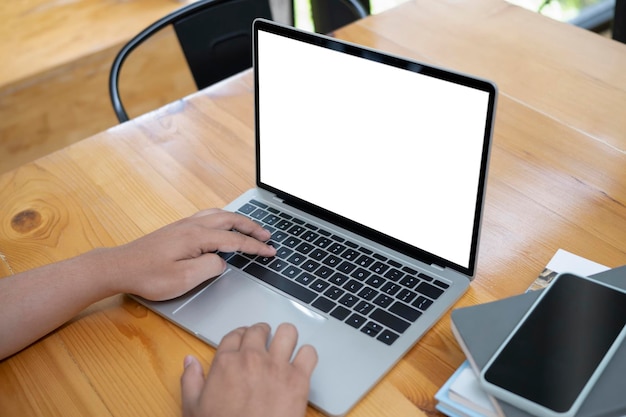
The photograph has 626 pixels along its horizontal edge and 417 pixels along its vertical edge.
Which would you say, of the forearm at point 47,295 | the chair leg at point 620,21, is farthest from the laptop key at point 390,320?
the chair leg at point 620,21

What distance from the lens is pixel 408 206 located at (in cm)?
83

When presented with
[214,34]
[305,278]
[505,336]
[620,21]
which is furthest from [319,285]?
[620,21]

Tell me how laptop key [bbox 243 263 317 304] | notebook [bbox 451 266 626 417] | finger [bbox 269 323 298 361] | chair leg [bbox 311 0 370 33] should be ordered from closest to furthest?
notebook [bbox 451 266 626 417]
finger [bbox 269 323 298 361]
laptop key [bbox 243 263 317 304]
chair leg [bbox 311 0 370 33]

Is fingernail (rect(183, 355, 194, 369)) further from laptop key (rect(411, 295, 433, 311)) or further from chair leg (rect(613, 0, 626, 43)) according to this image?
chair leg (rect(613, 0, 626, 43))

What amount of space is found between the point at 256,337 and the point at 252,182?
381 mm

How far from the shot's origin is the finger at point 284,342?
2.36ft

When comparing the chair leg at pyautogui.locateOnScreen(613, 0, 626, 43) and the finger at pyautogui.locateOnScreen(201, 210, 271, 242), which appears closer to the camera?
the finger at pyautogui.locateOnScreen(201, 210, 271, 242)

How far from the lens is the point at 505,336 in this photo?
699 mm

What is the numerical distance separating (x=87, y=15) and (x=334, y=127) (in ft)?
5.33

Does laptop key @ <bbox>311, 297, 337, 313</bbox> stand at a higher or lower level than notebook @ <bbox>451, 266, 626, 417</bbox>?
lower

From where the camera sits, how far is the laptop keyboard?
2.57 ft

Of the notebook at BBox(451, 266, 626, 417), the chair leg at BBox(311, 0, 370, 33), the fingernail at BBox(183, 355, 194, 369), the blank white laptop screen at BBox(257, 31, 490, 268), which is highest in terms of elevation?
the blank white laptop screen at BBox(257, 31, 490, 268)

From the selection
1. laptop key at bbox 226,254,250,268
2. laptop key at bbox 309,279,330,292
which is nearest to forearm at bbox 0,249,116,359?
laptop key at bbox 226,254,250,268

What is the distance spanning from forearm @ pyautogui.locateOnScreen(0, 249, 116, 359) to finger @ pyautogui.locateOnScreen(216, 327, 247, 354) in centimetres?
19
